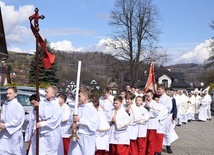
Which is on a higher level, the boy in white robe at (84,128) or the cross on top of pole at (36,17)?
the cross on top of pole at (36,17)

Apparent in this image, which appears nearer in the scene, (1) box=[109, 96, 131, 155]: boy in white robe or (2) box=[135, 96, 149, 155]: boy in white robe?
(1) box=[109, 96, 131, 155]: boy in white robe

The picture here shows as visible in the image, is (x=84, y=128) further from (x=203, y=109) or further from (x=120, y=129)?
(x=203, y=109)

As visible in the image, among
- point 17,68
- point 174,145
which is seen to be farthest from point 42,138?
point 17,68

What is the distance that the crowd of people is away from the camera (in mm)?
6766

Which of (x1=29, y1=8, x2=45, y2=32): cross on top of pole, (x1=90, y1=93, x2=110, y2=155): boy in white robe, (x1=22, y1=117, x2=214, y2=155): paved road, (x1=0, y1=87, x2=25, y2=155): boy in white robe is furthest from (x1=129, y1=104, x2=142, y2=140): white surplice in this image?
(x1=29, y1=8, x2=45, y2=32): cross on top of pole

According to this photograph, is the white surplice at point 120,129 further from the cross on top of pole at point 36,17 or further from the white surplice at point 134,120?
the cross on top of pole at point 36,17

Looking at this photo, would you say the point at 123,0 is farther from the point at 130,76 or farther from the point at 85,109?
the point at 85,109

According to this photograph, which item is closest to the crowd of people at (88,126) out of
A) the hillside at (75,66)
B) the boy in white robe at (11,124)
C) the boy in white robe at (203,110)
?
the boy in white robe at (11,124)

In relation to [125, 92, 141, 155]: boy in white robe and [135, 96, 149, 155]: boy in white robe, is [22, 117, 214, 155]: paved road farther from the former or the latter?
[125, 92, 141, 155]: boy in white robe

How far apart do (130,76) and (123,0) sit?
8143 millimetres

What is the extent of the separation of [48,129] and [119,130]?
171 centimetres

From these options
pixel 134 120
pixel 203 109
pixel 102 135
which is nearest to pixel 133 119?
pixel 134 120

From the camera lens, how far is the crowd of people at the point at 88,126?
6766mm

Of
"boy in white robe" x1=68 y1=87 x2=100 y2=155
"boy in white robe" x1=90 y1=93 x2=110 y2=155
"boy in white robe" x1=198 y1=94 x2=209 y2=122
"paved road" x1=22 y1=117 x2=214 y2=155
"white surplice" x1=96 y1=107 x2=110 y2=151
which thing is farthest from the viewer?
"boy in white robe" x1=198 y1=94 x2=209 y2=122
